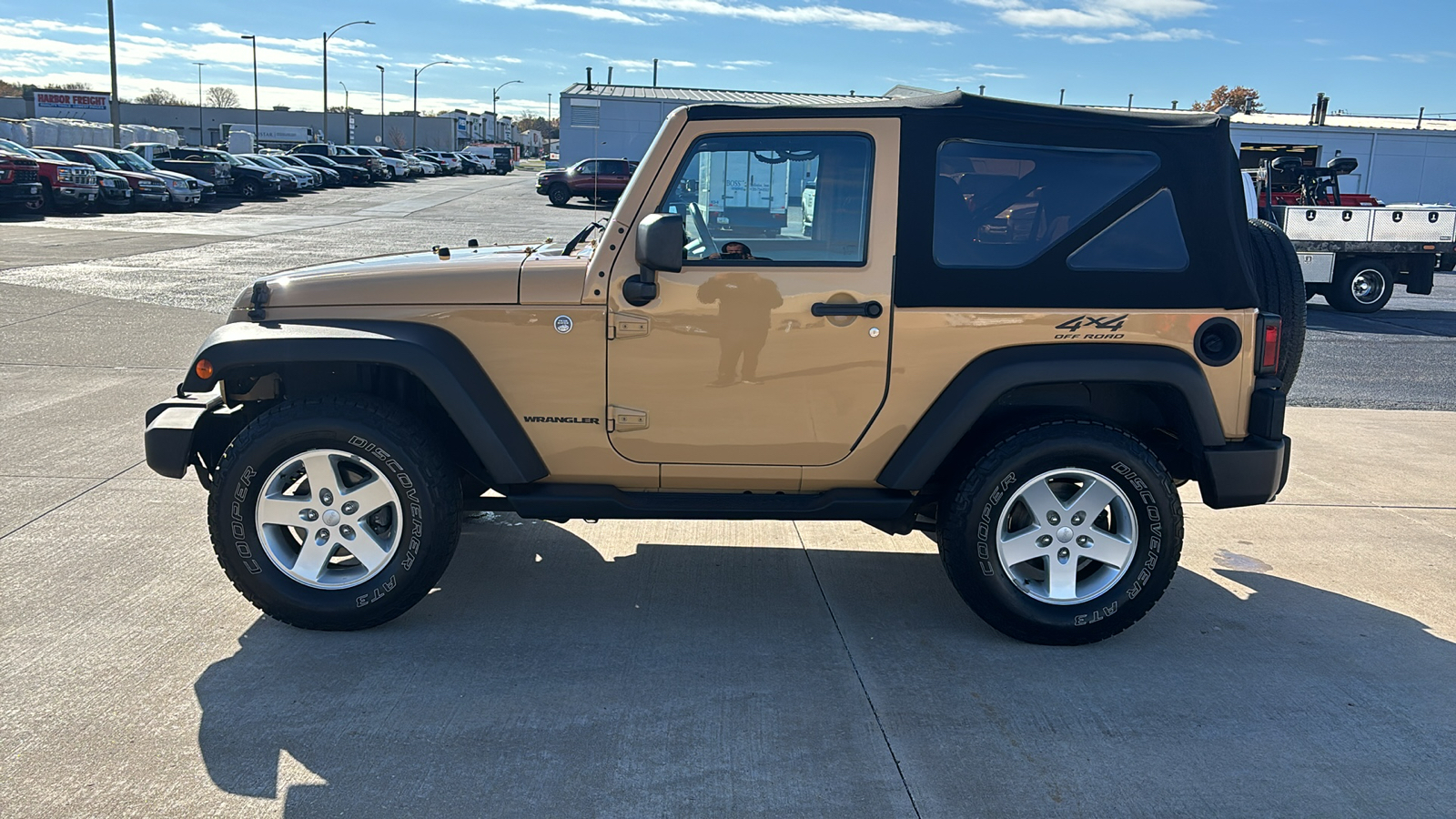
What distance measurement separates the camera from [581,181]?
1411 inches

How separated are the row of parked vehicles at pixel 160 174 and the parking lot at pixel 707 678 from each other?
74.6ft

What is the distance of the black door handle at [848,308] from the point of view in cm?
391

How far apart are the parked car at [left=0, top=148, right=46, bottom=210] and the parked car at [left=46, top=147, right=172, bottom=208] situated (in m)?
3.56

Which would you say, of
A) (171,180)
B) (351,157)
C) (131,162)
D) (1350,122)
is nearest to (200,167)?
(131,162)

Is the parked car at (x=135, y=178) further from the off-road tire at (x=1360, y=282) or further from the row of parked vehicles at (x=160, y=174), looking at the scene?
the off-road tire at (x=1360, y=282)

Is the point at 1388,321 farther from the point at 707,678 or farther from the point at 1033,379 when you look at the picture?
the point at 707,678

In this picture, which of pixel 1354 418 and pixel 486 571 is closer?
pixel 486 571

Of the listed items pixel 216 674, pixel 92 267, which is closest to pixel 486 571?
pixel 216 674

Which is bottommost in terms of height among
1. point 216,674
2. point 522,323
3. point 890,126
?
point 216,674

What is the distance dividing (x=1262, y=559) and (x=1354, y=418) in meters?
3.96

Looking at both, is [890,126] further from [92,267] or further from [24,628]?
[92,267]

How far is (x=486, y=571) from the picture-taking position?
187 inches

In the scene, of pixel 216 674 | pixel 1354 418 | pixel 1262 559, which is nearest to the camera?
pixel 216 674

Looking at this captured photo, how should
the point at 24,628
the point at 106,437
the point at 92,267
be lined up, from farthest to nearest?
1. the point at 92,267
2. the point at 106,437
3. the point at 24,628
